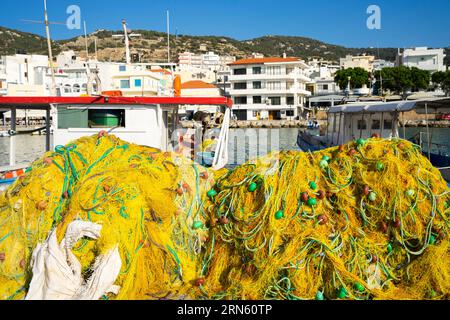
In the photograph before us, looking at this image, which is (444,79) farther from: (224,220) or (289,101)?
(224,220)

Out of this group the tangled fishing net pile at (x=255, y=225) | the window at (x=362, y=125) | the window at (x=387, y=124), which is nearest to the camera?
the tangled fishing net pile at (x=255, y=225)

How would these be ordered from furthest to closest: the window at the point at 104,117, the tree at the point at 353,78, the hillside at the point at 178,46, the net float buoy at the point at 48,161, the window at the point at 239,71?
the hillside at the point at 178,46 < the tree at the point at 353,78 < the window at the point at 239,71 < the window at the point at 104,117 < the net float buoy at the point at 48,161

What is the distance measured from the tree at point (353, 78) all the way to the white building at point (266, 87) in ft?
21.6

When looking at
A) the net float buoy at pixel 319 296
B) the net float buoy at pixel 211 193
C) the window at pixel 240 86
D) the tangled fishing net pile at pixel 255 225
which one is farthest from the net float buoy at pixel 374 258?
the window at pixel 240 86

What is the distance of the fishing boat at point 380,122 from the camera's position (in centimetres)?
1189

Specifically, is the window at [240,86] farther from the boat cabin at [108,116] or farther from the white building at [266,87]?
the boat cabin at [108,116]

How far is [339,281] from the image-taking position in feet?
14.3

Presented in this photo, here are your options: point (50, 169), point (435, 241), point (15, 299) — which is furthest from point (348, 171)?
point (15, 299)

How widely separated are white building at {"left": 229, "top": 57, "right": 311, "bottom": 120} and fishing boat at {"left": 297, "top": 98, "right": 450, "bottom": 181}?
35.0 meters

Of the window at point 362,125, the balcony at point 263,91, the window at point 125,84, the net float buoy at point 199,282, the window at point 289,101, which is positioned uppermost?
the balcony at point 263,91

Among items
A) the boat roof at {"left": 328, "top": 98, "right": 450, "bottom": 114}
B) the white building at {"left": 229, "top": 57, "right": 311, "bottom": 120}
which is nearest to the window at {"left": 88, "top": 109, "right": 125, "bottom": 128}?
the boat roof at {"left": 328, "top": 98, "right": 450, "bottom": 114}

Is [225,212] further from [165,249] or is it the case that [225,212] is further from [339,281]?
[339,281]

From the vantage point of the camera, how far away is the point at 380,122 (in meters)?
14.8

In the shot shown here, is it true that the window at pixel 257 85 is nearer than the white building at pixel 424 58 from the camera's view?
Yes
